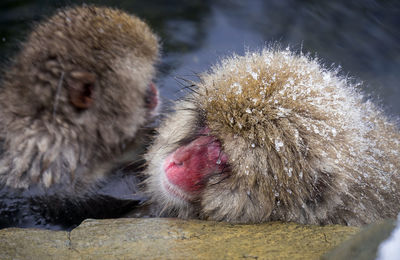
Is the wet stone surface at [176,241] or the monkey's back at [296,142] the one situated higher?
the monkey's back at [296,142]

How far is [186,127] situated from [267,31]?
279 centimetres

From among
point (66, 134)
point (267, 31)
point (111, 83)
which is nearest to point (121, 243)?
point (66, 134)

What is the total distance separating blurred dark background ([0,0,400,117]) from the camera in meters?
4.16

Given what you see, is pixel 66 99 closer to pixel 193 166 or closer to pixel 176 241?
pixel 193 166

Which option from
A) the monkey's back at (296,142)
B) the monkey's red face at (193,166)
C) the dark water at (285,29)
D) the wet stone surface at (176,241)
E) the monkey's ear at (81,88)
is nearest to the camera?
the wet stone surface at (176,241)

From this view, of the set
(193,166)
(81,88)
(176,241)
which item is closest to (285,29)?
(81,88)

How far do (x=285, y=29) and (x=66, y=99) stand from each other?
285 cm

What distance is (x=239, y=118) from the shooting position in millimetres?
1759

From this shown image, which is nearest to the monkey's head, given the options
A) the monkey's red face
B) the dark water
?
the monkey's red face

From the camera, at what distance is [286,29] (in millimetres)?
4547

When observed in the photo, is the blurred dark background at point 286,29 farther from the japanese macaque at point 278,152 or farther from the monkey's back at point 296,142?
the monkey's back at point 296,142

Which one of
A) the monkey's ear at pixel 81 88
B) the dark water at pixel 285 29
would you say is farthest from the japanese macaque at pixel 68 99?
the dark water at pixel 285 29

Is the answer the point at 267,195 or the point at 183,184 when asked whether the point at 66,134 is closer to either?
the point at 183,184

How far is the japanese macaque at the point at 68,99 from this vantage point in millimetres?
2447
